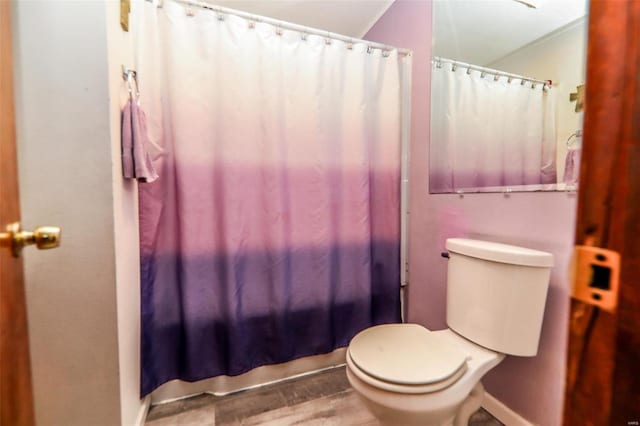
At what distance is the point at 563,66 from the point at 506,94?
0.25 m

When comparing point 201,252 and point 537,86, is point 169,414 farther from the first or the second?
point 537,86

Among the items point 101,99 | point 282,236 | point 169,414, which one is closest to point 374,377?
point 282,236

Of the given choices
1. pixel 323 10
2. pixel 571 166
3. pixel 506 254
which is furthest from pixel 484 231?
pixel 323 10

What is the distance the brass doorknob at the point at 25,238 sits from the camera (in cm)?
51

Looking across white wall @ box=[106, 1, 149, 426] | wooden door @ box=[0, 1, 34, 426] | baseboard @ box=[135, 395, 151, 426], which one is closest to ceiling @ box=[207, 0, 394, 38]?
white wall @ box=[106, 1, 149, 426]

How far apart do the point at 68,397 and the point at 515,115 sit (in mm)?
2062

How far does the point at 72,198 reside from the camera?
0.86 m

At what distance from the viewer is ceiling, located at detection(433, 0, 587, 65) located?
3.80 feet

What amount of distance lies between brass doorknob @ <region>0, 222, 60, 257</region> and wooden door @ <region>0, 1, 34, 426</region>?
0.01m

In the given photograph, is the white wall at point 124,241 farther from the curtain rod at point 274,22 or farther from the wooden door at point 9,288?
the wooden door at point 9,288

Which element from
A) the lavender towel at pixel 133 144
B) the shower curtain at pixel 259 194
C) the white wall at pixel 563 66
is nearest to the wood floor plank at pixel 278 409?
the shower curtain at pixel 259 194

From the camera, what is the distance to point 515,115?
1.33m

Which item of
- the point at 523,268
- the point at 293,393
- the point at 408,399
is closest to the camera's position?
the point at 408,399

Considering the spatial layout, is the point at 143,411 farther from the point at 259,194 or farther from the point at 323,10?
the point at 323,10
